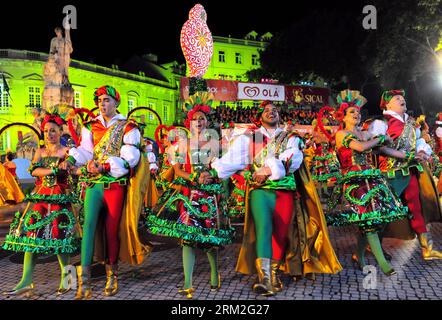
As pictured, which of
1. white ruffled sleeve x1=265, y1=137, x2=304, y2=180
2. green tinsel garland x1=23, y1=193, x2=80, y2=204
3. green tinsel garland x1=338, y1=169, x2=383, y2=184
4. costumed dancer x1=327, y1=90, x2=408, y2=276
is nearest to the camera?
white ruffled sleeve x1=265, y1=137, x2=304, y2=180

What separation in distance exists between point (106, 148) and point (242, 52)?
194 feet

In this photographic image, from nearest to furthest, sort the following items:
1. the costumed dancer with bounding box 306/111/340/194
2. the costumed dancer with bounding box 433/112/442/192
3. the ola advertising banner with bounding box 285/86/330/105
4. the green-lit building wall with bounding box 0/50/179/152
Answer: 1. the costumed dancer with bounding box 433/112/442/192
2. the costumed dancer with bounding box 306/111/340/194
3. the ola advertising banner with bounding box 285/86/330/105
4. the green-lit building wall with bounding box 0/50/179/152

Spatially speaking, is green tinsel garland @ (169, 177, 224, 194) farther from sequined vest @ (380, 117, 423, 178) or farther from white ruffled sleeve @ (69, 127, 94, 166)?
sequined vest @ (380, 117, 423, 178)

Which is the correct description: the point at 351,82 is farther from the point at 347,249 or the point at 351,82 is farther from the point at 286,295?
the point at 286,295

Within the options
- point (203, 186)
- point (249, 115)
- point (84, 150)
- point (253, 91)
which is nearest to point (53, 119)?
point (84, 150)

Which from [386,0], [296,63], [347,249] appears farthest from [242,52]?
[347,249]

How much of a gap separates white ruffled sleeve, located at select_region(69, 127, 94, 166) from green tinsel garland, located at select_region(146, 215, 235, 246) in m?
1.01

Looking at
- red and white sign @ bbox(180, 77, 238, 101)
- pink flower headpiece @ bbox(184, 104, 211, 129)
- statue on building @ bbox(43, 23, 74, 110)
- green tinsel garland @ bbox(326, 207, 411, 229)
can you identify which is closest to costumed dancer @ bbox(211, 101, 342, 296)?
green tinsel garland @ bbox(326, 207, 411, 229)

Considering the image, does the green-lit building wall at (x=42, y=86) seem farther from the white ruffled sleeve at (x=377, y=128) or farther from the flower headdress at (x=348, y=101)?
the white ruffled sleeve at (x=377, y=128)

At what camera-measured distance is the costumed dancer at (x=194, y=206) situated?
A: 4.05m

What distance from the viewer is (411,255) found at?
568 cm

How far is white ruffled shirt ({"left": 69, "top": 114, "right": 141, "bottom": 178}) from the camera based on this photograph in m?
4.03

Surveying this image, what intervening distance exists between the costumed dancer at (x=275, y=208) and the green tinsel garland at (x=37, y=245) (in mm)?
1715

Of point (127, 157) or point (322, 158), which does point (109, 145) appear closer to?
point (127, 157)
